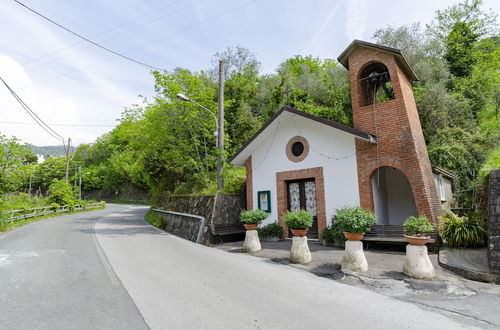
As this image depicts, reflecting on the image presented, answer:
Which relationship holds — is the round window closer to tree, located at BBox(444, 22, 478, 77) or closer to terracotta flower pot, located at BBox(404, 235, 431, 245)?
terracotta flower pot, located at BBox(404, 235, 431, 245)

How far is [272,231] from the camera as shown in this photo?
1159 centimetres

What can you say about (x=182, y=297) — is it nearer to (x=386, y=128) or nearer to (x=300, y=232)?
(x=300, y=232)

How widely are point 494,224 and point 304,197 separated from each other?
6.37 m

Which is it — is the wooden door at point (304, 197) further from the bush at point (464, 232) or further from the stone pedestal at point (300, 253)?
the bush at point (464, 232)

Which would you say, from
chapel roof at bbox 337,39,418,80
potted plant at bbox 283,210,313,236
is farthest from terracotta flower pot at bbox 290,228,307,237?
chapel roof at bbox 337,39,418,80

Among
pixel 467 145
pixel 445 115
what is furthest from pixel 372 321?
pixel 445 115

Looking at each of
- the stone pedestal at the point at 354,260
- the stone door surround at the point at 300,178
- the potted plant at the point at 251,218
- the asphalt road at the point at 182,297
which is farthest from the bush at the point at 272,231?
the stone pedestal at the point at 354,260

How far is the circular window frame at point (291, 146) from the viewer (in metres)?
11.3

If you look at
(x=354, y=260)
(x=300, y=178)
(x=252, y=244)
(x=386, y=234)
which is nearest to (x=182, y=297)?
(x=354, y=260)

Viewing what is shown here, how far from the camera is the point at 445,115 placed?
1664cm

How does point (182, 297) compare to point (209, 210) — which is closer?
point (182, 297)

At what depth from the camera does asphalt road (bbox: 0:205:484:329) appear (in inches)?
152

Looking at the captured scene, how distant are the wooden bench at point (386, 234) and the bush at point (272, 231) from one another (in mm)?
3526

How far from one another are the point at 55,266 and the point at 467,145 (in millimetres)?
19036
